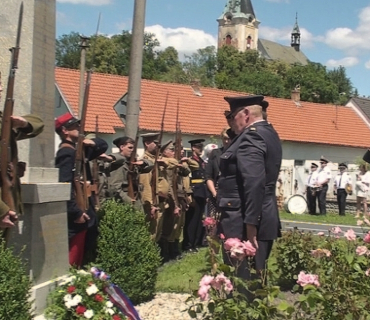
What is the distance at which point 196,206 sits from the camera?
11.4 metres

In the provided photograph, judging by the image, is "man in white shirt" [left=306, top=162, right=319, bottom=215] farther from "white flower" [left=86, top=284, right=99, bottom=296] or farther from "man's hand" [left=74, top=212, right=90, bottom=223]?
"white flower" [left=86, top=284, right=99, bottom=296]

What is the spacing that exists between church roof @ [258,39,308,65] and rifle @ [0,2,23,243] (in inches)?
4986

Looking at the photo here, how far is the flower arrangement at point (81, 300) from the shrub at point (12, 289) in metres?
0.75

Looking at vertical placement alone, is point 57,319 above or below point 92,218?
below

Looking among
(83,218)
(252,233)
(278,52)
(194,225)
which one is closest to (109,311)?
(252,233)

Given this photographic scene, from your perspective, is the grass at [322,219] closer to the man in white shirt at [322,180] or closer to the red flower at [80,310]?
the man in white shirt at [322,180]

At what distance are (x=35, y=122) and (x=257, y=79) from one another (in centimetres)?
6783

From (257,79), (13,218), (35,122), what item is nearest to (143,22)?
(35,122)

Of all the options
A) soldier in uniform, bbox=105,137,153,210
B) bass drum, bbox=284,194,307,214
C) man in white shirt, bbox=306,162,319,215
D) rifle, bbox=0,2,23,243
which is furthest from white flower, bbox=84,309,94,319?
bass drum, bbox=284,194,307,214

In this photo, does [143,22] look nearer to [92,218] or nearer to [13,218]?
[92,218]

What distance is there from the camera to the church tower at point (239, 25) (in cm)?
12388

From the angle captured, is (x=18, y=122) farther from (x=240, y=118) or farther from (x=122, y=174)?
(x=122, y=174)

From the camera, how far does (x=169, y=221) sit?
32.8ft

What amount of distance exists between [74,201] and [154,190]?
322cm
